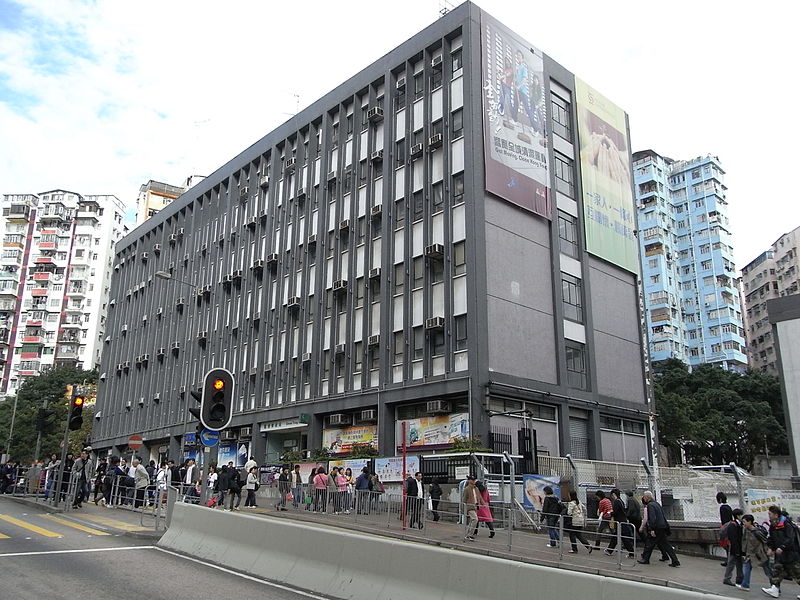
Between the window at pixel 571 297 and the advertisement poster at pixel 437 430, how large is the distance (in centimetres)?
825

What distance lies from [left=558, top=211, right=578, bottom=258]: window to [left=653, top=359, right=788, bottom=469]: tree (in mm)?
21277

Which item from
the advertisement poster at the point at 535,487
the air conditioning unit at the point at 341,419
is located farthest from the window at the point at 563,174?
the advertisement poster at the point at 535,487

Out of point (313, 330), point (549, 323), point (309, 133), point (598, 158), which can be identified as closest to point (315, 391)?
point (313, 330)

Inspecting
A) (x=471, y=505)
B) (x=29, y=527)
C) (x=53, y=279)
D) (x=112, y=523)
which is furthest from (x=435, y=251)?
(x=53, y=279)

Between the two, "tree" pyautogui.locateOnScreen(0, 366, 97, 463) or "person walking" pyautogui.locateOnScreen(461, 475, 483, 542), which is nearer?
"person walking" pyautogui.locateOnScreen(461, 475, 483, 542)

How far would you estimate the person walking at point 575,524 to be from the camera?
48.4 feet

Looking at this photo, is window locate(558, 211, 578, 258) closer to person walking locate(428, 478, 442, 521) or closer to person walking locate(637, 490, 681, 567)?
person walking locate(428, 478, 442, 521)

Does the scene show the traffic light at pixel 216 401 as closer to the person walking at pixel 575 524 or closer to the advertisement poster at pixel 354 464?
the person walking at pixel 575 524

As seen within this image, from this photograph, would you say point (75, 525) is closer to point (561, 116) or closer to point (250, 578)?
point (250, 578)

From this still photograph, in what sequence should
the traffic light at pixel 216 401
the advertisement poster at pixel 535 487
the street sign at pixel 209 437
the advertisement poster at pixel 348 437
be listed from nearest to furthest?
the traffic light at pixel 216 401, the street sign at pixel 209 437, the advertisement poster at pixel 535 487, the advertisement poster at pixel 348 437

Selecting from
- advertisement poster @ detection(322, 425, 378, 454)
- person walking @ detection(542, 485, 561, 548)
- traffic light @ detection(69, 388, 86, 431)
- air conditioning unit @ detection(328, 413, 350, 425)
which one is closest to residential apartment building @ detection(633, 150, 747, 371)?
advertisement poster @ detection(322, 425, 378, 454)

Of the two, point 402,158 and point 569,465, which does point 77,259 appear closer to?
point 402,158

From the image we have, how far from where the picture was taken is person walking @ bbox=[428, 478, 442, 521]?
16641mm

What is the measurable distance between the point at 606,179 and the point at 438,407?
56.2 feet
